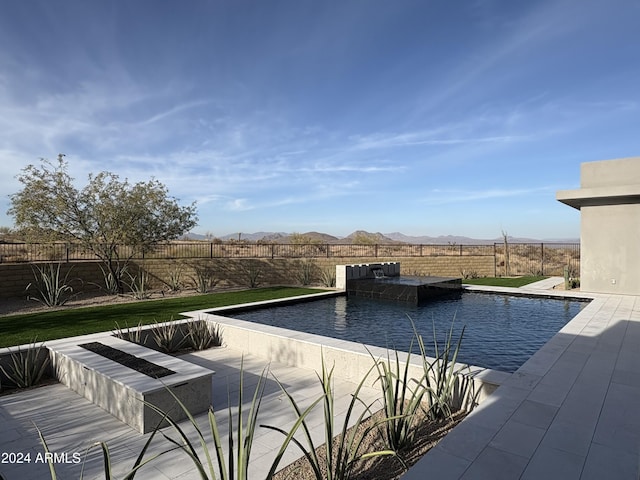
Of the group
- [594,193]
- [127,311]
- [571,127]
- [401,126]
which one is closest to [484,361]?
[127,311]

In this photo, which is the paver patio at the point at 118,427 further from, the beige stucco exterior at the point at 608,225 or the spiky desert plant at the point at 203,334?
the beige stucco exterior at the point at 608,225

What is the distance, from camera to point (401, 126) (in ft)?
59.1

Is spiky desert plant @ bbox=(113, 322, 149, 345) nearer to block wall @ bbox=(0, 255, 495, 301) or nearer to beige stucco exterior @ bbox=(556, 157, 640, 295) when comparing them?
block wall @ bbox=(0, 255, 495, 301)

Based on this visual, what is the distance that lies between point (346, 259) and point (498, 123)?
29.0 feet

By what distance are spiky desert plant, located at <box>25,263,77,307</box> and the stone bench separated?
6598mm

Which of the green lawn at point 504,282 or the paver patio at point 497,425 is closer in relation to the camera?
the paver patio at point 497,425

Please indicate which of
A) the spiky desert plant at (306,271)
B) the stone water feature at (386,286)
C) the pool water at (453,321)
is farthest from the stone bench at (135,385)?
the spiky desert plant at (306,271)

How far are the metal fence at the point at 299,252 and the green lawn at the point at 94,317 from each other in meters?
3.98

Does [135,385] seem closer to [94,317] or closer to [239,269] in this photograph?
[94,317]

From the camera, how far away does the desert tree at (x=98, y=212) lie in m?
11.4

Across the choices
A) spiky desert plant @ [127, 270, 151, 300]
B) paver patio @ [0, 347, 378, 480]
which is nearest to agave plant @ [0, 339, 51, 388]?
paver patio @ [0, 347, 378, 480]

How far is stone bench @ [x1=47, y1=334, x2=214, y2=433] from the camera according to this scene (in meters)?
3.62

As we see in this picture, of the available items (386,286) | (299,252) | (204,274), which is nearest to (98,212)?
(204,274)

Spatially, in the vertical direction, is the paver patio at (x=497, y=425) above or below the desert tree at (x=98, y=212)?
below
